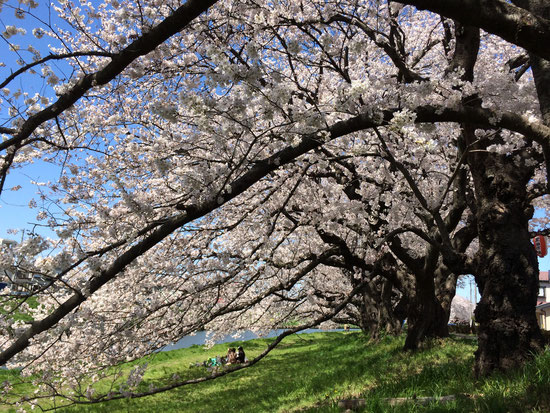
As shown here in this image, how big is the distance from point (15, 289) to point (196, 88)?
4.48 meters

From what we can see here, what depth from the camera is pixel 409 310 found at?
10.1m

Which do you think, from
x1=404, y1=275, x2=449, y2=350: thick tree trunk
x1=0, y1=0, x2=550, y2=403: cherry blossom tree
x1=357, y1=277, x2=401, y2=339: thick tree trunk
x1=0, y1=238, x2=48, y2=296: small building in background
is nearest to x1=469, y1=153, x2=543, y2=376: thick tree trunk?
x1=0, y1=0, x2=550, y2=403: cherry blossom tree

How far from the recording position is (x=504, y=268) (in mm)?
5582

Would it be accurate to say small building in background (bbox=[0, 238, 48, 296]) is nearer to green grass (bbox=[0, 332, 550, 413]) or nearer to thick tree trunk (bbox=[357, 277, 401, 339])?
green grass (bbox=[0, 332, 550, 413])

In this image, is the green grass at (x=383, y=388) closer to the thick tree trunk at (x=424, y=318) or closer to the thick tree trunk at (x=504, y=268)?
the thick tree trunk at (x=424, y=318)

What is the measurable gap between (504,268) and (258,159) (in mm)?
3640

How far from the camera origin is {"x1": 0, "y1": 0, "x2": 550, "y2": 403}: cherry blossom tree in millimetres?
3840

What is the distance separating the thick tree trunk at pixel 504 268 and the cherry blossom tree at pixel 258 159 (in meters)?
0.02

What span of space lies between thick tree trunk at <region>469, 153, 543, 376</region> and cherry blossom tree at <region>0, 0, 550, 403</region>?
0.07ft

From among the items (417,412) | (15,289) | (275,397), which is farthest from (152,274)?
(417,412)

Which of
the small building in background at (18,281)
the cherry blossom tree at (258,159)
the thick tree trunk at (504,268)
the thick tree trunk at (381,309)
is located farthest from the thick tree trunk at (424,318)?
the small building in background at (18,281)

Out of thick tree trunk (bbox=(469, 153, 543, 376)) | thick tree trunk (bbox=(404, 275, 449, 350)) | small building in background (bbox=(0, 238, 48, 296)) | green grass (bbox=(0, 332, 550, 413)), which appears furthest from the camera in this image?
thick tree trunk (bbox=(404, 275, 449, 350))

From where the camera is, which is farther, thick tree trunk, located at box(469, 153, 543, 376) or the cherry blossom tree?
thick tree trunk, located at box(469, 153, 543, 376)

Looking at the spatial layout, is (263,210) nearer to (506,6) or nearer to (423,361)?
(423,361)
